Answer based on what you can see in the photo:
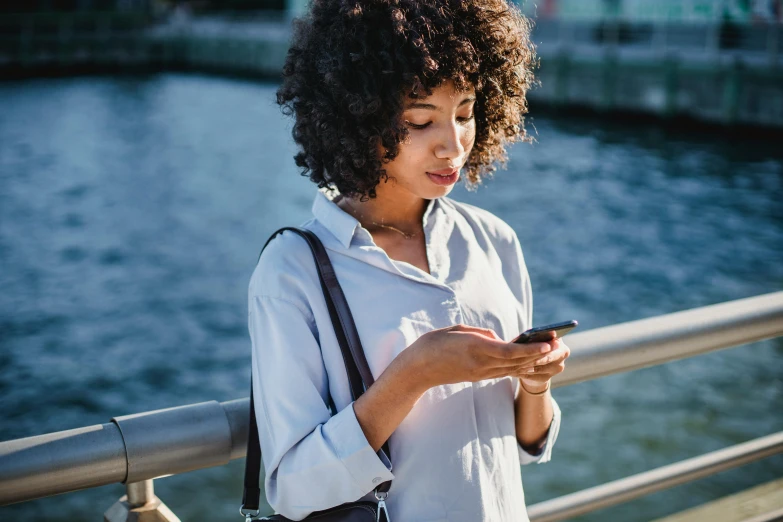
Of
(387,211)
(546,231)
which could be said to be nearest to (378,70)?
(387,211)

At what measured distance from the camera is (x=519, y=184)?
58.6ft

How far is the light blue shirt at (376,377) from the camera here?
49.6 inches

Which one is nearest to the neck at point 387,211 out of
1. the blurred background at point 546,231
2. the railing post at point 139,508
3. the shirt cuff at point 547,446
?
the shirt cuff at point 547,446

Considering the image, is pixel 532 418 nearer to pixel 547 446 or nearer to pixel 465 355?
pixel 547 446

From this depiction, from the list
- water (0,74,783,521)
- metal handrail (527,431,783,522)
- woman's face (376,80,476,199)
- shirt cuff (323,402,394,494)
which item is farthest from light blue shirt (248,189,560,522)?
water (0,74,783,521)

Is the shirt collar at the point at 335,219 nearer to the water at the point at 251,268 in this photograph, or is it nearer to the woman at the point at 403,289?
the woman at the point at 403,289

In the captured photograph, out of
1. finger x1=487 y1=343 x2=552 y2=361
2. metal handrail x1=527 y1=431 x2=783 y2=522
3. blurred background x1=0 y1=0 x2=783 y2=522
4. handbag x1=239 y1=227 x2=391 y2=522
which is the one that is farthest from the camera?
blurred background x1=0 y1=0 x2=783 y2=522

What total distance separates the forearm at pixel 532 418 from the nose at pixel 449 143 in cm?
41

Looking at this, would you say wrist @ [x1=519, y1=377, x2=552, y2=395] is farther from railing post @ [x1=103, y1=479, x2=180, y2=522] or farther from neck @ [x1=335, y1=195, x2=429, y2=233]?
railing post @ [x1=103, y1=479, x2=180, y2=522]

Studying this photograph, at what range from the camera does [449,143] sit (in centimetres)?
140

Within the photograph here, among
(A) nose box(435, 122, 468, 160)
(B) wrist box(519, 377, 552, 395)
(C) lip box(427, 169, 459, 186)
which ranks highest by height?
(A) nose box(435, 122, 468, 160)

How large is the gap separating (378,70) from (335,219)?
236mm

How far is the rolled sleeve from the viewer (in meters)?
1.24

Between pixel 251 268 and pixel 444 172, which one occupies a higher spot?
pixel 444 172
